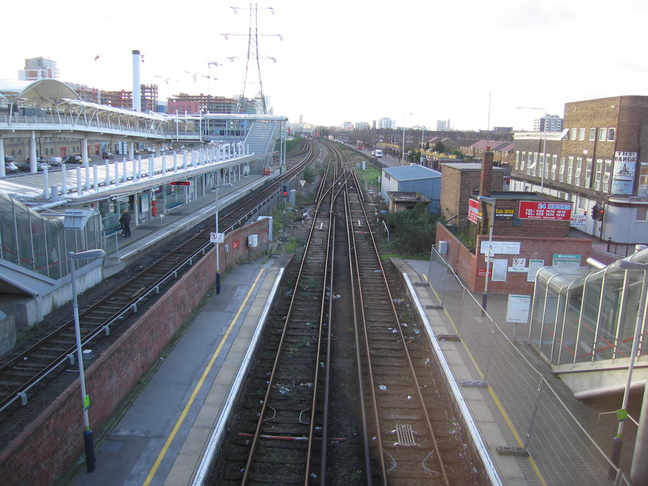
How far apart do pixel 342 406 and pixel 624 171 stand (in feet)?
71.8

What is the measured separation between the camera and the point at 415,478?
9.09m

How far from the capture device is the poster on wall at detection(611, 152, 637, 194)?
2608cm

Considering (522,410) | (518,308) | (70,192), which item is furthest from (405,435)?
(70,192)

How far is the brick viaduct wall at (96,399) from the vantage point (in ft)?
24.1

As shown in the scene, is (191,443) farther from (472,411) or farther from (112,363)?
(472,411)

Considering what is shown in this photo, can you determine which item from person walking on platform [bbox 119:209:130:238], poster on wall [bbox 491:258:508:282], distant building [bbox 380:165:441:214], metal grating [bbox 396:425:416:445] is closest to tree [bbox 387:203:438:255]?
distant building [bbox 380:165:441:214]

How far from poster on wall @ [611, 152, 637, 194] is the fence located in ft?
49.0

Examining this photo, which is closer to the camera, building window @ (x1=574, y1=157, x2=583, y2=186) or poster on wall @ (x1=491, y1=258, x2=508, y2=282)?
poster on wall @ (x1=491, y1=258, x2=508, y2=282)

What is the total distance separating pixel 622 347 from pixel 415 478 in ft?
15.5

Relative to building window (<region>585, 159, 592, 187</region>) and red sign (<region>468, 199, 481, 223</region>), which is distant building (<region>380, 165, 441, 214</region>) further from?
red sign (<region>468, 199, 481, 223</region>)

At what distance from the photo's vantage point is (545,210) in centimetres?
1897

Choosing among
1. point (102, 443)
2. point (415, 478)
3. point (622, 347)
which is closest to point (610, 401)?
point (622, 347)

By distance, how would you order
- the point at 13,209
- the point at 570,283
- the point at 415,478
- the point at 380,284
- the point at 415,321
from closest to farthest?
1. the point at 415,478
2. the point at 570,283
3. the point at 13,209
4. the point at 415,321
5. the point at 380,284

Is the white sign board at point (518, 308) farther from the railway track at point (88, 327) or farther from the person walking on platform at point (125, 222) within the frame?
the person walking on platform at point (125, 222)
